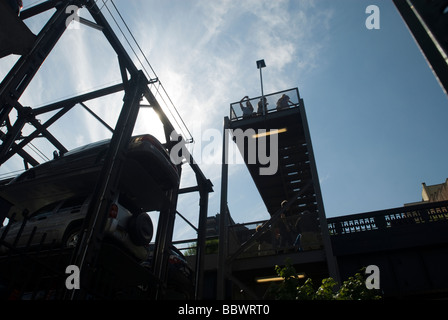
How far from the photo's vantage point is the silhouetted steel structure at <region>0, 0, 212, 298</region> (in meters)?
5.02

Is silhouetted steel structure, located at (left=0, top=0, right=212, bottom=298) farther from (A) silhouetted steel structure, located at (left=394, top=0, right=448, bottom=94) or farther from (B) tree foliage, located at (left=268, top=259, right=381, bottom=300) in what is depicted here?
(A) silhouetted steel structure, located at (left=394, top=0, right=448, bottom=94)

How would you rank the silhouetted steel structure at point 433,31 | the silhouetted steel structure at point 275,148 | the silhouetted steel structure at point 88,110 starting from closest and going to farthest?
the silhouetted steel structure at point 433,31 < the silhouetted steel structure at point 88,110 < the silhouetted steel structure at point 275,148

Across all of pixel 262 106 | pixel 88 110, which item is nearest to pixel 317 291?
pixel 88 110

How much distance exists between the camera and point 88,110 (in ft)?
26.4

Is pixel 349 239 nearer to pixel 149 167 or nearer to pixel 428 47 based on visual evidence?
pixel 149 167

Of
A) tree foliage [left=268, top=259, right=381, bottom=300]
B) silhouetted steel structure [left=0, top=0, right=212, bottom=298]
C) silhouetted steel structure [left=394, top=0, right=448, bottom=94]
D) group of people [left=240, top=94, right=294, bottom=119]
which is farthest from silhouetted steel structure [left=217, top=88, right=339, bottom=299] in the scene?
silhouetted steel structure [left=394, top=0, right=448, bottom=94]

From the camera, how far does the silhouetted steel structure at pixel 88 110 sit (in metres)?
5.02

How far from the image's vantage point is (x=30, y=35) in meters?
5.62

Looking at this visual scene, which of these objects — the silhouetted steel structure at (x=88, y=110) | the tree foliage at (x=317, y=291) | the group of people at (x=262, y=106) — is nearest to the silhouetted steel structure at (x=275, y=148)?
the group of people at (x=262, y=106)

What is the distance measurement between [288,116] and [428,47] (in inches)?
439

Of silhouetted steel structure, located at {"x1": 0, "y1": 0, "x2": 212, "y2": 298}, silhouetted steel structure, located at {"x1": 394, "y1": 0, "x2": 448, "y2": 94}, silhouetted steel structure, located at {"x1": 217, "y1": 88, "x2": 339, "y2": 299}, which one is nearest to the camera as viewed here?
silhouetted steel structure, located at {"x1": 394, "y1": 0, "x2": 448, "y2": 94}

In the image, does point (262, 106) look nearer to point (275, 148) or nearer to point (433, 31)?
point (275, 148)

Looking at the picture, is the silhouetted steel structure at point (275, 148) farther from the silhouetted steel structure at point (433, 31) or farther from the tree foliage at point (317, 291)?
the silhouetted steel structure at point (433, 31)
